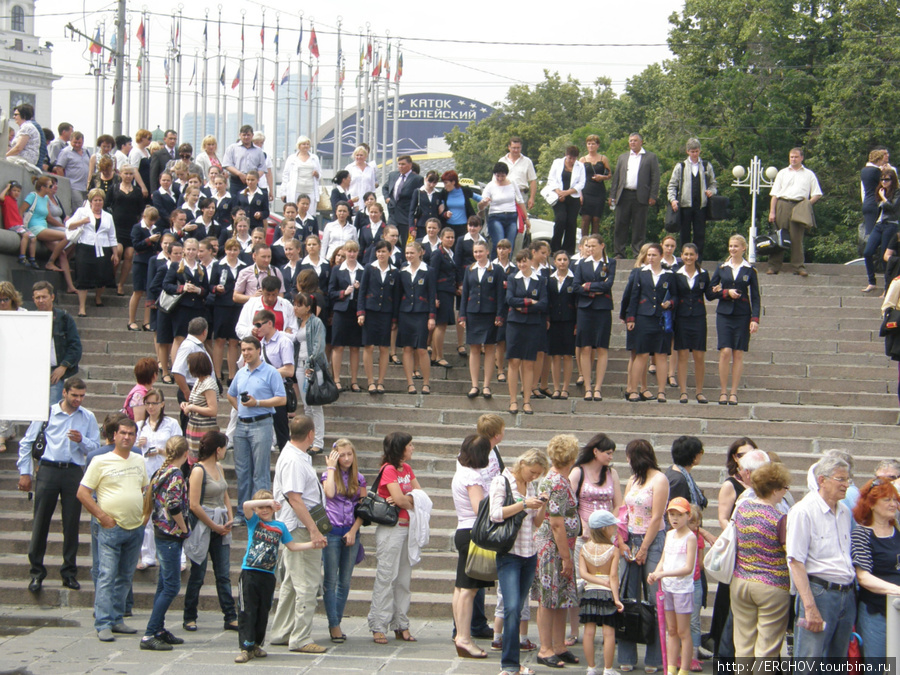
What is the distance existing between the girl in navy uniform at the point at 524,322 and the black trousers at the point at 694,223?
4521 millimetres

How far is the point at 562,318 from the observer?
12164mm

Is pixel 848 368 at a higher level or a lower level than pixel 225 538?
higher

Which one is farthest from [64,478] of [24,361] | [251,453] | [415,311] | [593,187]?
[593,187]

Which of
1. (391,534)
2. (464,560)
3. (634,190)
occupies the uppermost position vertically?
(634,190)

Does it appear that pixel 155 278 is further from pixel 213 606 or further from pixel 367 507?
pixel 367 507

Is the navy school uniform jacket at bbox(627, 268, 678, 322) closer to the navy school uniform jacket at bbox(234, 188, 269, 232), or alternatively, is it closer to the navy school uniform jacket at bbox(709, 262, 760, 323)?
the navy school uniform jacket at bbox(709, 262, 760, 323)

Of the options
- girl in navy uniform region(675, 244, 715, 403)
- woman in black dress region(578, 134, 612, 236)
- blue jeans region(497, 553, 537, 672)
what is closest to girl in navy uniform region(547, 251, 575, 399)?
girl in navy uniform region(675, 244, 715, 403)

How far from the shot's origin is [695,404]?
11.7 metres

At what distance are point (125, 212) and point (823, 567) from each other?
11607 mm

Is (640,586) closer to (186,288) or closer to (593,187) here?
(186,288)

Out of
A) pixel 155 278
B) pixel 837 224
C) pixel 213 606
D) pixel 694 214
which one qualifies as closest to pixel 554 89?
pixel 837 224

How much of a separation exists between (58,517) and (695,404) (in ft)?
23.0

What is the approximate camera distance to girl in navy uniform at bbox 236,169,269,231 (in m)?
15.3

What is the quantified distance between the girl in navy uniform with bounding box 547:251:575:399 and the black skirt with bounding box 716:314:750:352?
1.75m
